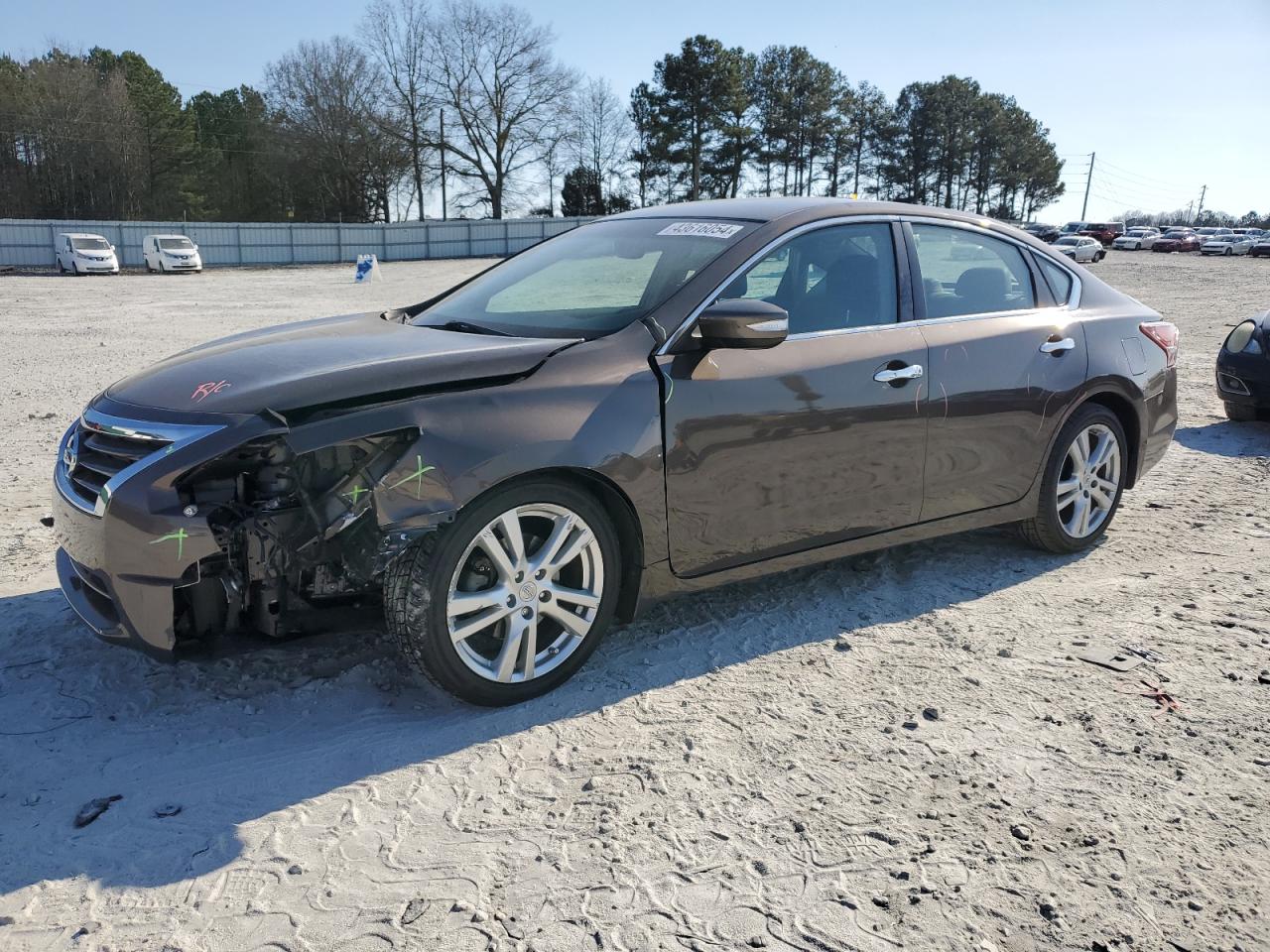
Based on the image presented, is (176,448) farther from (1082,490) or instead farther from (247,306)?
(247,306)

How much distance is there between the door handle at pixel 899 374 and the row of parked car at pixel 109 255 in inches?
1535

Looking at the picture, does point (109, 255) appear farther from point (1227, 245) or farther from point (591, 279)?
point (1227, 245)

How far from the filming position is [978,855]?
8.71ft

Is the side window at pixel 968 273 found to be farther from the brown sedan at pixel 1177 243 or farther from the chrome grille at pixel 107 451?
the brown sedan at pixel 1177 243

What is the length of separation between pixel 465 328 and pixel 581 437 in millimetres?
918

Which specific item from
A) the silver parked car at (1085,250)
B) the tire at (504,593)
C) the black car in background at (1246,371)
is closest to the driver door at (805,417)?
the tire at (504,593)

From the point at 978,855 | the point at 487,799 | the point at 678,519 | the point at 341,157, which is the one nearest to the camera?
the point at 978,855

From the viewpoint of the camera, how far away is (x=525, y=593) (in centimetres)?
338

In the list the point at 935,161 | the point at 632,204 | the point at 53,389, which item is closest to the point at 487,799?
the point at 53,389

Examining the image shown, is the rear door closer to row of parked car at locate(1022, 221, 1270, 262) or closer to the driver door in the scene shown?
the driver door

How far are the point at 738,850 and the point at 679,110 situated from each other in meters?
66.1

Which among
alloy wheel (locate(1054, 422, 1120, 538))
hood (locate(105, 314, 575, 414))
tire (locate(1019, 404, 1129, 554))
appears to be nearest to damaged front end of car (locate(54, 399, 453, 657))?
hood (locate(105, 314, 575, 414))

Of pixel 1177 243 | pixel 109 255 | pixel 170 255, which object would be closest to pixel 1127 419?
pixel 109 255

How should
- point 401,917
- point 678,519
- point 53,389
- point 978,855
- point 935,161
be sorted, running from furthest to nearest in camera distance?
point 935,161 < point 53,389 < point 678,519 < point 978,855 < point 401,917
